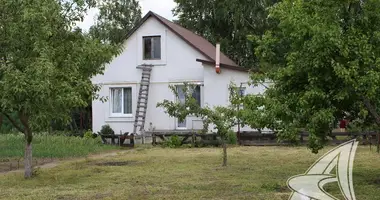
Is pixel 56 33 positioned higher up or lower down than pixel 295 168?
higher up

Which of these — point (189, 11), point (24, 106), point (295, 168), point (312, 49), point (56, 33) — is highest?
point (189, 11)

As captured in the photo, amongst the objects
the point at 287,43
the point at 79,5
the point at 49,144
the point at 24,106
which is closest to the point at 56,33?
the point at 79,5

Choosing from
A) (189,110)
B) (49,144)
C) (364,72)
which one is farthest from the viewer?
(49,144)

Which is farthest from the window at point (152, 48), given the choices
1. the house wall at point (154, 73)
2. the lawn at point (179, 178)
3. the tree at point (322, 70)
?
the tree at point (322, 70)

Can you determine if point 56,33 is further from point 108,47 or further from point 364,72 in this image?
point 364,72

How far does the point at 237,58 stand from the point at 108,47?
29.3 metres

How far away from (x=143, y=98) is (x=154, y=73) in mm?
1499

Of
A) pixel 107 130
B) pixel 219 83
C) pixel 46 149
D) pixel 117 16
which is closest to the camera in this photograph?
pixel 46 149

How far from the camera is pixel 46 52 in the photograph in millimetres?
10922

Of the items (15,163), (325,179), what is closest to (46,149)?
(15,163)

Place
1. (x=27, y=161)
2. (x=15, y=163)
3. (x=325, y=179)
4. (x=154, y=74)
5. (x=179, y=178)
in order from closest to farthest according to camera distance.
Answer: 1. (x=325, y=179)
2. (x=179, y=178)
3. (x=27, y=161)
4. (x=15, y=163)
5. (x=154, y=74)

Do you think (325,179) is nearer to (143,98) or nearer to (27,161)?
(27,161)

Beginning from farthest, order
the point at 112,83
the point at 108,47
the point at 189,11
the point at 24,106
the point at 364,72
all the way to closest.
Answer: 1. the point at 189,11
2. the point at 112,83
3. the point at 108,47
4. the point at 24,106
5. the point at 364,72

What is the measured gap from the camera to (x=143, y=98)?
26062 millimetres
